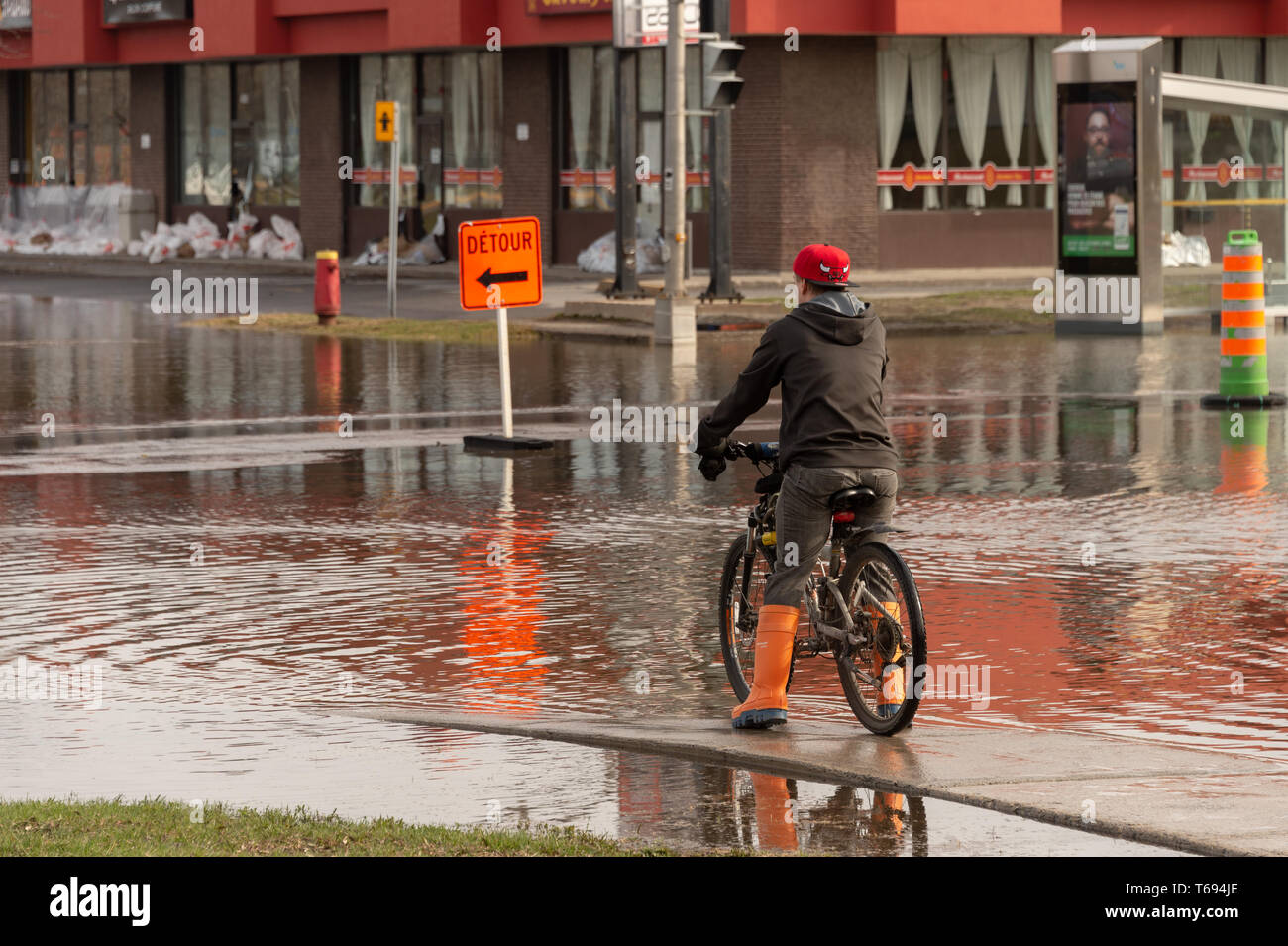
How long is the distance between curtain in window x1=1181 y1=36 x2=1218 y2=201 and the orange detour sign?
27.9 m

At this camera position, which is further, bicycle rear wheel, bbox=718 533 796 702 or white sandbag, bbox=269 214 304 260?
white sandbag, bbox=269 214 304 260

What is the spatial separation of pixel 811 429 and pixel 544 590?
128 inches

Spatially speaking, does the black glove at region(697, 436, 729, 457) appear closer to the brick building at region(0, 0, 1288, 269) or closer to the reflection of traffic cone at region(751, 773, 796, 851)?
the reflection of traffic cone at region(751, 773, 796, 851)

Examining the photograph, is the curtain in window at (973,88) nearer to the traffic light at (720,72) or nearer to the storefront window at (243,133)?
the traffic light at (720,72)

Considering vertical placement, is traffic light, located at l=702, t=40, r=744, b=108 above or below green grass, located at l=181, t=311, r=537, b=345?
above

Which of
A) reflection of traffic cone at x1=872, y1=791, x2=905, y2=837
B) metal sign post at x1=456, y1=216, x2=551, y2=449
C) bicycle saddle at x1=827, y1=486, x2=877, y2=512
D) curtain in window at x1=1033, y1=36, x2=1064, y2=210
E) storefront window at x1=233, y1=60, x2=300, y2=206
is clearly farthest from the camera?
storefront window at x1=233, y1=60, x2=300, y2=206

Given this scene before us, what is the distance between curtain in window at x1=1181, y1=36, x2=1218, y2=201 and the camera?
42.9 meters

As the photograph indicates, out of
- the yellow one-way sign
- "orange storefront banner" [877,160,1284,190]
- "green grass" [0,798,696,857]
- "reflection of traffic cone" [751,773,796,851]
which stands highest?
the yellow one-way sign

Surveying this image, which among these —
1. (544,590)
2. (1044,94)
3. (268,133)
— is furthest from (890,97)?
(544,590)

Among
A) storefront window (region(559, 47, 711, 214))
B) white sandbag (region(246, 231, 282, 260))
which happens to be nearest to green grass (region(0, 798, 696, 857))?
storefront window (region(559, 47, 711, 214))

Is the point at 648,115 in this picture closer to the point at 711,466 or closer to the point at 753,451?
the point at 711,466

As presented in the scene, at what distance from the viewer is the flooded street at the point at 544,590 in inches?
302

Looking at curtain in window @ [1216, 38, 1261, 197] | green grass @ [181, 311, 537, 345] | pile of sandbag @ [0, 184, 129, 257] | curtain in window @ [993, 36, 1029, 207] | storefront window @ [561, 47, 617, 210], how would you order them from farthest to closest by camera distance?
pile of sandbag @ [0, 184, 129, 257], curtain in window @ [1216, 38, 1261, 197], storefront window @ [561, 47, 617, 210], curtain in window @ [993, 36, 1029, 207], green grass @ [181, 311, 537, 345]
